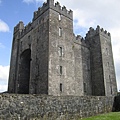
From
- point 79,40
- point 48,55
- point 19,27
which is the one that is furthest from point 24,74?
point 79,40

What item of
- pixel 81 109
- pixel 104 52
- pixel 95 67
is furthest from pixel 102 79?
pixel 81 109

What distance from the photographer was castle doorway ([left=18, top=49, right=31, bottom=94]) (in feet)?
91.7

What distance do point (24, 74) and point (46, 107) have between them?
18.1 m

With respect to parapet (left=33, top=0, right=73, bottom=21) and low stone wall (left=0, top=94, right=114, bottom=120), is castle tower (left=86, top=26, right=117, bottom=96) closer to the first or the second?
parapet (left=33, top=0, right=73, bottom=21)

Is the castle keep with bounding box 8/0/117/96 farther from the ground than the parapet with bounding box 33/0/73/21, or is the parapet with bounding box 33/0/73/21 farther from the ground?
the parapet with bounding box 33/0/73/21

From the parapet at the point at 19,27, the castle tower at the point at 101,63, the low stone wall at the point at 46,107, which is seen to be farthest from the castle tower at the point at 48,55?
the castle tower at the point at 101,63

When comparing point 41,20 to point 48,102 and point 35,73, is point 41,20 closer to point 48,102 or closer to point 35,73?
point 35,73

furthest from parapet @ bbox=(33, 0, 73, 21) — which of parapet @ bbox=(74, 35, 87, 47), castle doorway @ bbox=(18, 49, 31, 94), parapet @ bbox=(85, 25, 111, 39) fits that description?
parapet @ bbox=(85, 25, 111, 39)

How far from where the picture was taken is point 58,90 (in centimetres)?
2088

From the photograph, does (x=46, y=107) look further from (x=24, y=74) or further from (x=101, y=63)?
(x=101, y=63)

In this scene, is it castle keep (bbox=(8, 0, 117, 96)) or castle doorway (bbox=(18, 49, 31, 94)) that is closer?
castle keep (bbox=(8, 0, 117, 96))

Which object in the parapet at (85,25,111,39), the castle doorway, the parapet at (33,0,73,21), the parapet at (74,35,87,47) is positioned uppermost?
the parapet at (33,0,73,21)

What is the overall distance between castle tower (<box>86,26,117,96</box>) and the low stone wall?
1181 centimetres

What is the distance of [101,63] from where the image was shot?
2898cm
